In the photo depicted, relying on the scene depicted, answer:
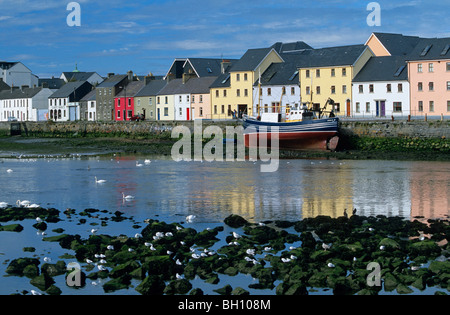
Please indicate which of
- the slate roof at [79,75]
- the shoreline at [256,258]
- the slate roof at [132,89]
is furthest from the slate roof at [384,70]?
the slate roof at [79,75]

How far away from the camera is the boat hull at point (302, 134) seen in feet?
157

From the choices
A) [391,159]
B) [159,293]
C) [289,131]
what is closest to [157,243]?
Answer: [159,293]

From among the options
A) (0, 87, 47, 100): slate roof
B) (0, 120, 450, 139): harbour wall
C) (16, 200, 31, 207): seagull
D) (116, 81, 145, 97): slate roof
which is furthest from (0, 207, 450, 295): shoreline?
(0, 87, 47, 100): slate roof

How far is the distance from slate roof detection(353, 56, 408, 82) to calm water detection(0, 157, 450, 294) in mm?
24750

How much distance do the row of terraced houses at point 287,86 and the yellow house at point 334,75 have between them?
10 centimetres

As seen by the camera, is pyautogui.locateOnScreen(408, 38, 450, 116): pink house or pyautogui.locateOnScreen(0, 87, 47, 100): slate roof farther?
pyautogui.locateOnScreen(0, 87, 47, 100): slate roof

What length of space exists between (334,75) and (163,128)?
1874cm

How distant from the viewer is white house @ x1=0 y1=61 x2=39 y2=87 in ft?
438

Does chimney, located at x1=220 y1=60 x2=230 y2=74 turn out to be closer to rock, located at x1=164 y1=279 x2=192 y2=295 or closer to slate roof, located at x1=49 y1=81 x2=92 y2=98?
A: slate roof, located at x1=49 y1=81 x2=92 y2=98

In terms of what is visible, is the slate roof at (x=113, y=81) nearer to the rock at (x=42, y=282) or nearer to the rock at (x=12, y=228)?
the rock at (x=12, y=228)

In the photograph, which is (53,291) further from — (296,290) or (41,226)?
(41,226)

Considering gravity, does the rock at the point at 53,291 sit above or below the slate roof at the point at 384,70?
below
